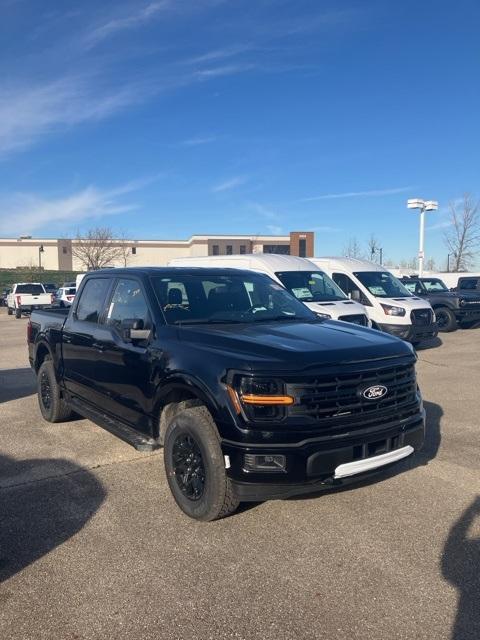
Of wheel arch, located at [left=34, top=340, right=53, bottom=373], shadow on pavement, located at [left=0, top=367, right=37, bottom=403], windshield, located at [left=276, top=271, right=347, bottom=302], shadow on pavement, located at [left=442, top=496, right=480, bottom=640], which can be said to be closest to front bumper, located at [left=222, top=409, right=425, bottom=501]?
shadow on pavement, located at [left=442, top=496, right=480, bottom=640]

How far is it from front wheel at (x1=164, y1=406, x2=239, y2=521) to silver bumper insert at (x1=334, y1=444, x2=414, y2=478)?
749 mm

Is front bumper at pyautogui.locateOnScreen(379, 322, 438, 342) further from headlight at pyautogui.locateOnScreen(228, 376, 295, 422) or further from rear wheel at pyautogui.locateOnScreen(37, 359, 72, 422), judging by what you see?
headlight at pyautogui.locateOnScreen(228, 376, 295, 422)

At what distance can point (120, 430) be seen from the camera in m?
4.92

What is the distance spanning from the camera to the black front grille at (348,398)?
143 inches

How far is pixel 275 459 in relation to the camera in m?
3.57

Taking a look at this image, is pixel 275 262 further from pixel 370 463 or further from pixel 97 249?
pixel 97 249

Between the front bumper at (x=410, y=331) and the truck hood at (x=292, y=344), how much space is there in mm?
8163

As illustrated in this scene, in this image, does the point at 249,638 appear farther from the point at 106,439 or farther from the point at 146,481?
the point at 106,439

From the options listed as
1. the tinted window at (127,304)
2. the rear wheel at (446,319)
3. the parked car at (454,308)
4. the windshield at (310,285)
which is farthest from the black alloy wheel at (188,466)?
the rear wheel at (446,319)

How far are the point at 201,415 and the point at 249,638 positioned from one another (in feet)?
5.00

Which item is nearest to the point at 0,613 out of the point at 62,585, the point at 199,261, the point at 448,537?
the point at 62,585

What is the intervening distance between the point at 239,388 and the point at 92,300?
9.25 ft

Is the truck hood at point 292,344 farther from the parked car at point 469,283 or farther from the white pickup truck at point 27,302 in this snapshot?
the white pickup truck at point 27,302

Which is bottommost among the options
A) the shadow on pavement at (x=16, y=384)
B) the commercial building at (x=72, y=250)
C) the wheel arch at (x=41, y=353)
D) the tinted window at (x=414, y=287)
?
the shadow on pavement at (x=16, y=384)
